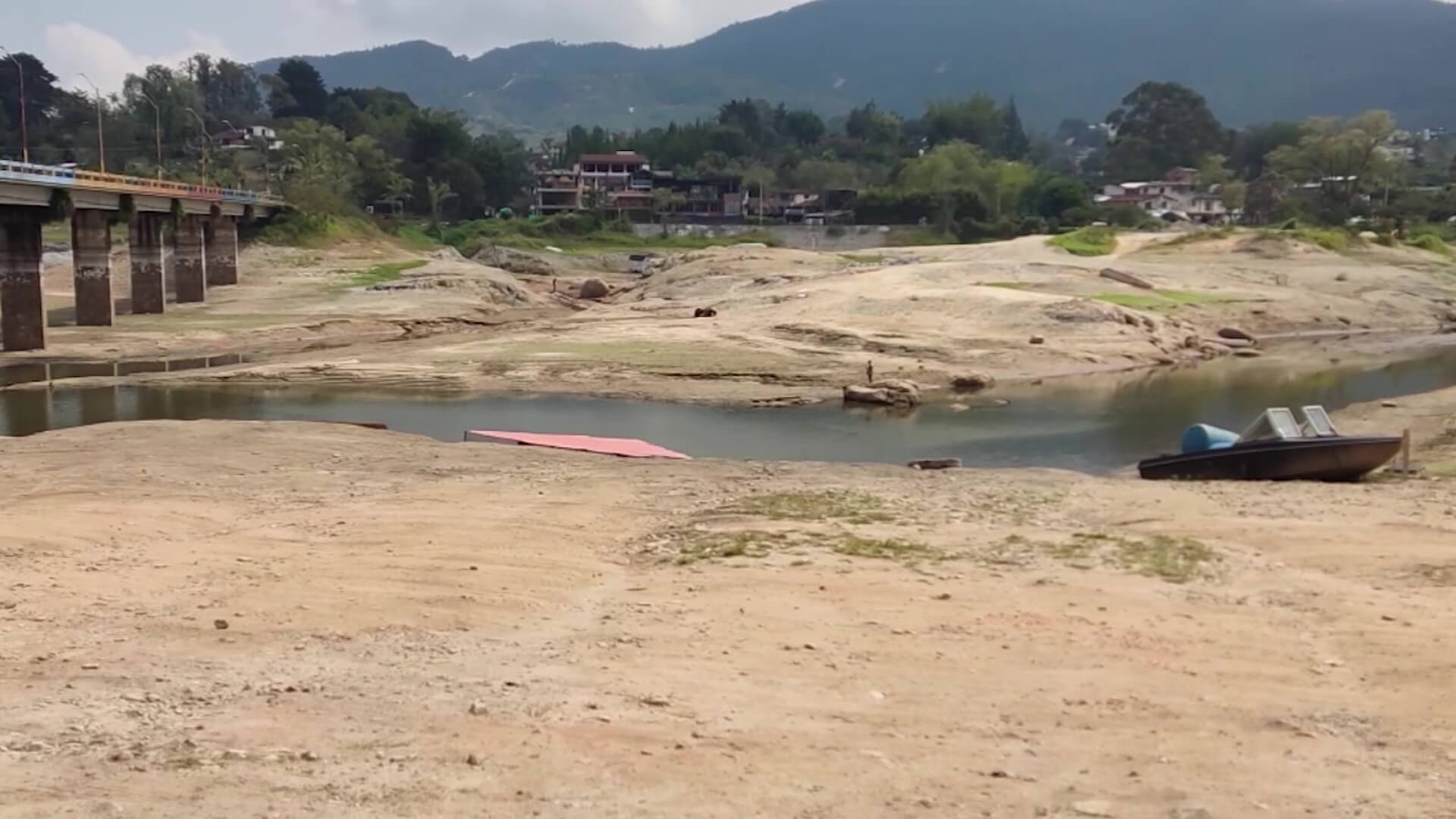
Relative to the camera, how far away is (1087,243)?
94812mm

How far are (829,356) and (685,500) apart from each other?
27.4 m

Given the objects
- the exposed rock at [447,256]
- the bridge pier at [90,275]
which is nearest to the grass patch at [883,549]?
the bridge pier at [90,275]

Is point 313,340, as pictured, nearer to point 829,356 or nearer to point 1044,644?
point 829,356

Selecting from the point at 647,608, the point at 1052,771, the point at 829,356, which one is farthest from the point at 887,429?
the point at 1052,771

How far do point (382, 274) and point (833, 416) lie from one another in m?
50.0

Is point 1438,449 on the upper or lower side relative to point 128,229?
lower

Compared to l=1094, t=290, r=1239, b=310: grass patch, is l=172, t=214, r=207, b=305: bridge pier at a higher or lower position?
higher

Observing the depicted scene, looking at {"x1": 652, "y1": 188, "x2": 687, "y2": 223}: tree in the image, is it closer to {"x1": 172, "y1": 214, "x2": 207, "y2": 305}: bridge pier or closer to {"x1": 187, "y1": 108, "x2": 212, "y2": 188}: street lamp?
{"x1": 187, "y1": 108, "x2": 212, "y2": 188}: street lamp

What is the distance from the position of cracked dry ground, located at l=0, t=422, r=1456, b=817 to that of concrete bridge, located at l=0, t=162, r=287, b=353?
36578mm

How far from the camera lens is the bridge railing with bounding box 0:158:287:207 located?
2178 inches

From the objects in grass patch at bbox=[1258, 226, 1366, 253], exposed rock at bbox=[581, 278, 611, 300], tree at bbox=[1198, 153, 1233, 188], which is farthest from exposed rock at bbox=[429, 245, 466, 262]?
tree at bbox=[1198, 153, 1233, 188]

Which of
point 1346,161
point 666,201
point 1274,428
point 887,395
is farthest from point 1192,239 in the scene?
point 1274,428

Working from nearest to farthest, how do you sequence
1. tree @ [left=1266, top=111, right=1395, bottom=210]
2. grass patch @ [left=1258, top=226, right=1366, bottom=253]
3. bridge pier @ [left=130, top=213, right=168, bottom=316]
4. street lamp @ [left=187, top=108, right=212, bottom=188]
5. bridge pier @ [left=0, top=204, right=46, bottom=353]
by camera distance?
bridge pier @ [left=0, top=204, right=46, bottom=353] → bridge pier @ [left=130, top=213, right=168, bottom=316] → grass patch @ [left=1258, top=226, right=1366, bottom=253] → street lamp @ [left=187, top=108, right=212, bottom=188] → tree @ [left=1266, top=111, right=1395, bottom=210]

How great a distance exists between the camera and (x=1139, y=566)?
16.9 meters
